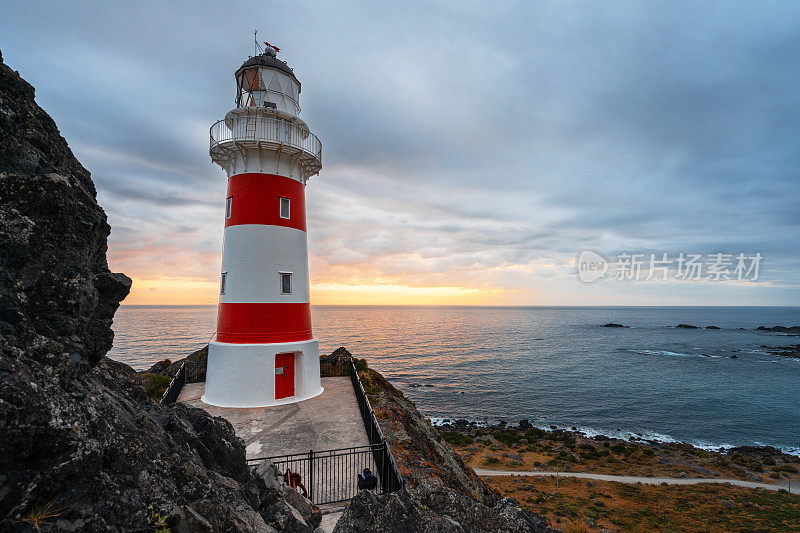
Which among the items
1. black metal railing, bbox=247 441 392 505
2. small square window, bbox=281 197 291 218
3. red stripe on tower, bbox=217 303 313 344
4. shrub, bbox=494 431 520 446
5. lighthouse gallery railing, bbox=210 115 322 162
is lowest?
shrub, bbox=494 431 520 446

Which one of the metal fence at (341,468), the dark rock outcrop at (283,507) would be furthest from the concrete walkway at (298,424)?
the dark rock outcrop at (283,507)

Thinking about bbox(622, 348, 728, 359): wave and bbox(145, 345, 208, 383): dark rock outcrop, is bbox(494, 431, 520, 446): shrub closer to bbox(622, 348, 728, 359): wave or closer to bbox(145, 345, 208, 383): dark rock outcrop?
bbox(145, 345, 208, 383): dark rock outcrop

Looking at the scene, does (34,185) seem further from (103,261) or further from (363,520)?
(363,520)

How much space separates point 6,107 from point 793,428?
159 ft

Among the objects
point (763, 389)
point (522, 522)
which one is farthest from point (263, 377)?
point (763, 389)

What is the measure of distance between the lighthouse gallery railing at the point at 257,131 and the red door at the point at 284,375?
8.00 m

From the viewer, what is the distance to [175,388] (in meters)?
14.6

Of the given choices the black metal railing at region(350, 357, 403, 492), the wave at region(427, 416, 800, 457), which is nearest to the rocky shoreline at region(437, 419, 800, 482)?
the wave at region(427, 416, 800, 457)

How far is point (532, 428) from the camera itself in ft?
101

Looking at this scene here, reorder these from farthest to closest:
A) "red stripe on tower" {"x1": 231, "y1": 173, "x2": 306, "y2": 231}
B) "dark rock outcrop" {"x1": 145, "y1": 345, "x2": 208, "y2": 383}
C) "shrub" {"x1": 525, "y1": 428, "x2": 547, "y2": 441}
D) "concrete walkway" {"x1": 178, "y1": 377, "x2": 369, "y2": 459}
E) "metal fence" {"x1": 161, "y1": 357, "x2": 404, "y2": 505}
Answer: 1. "shrub" {"x1": 525, "y1": 428, "x2": 547, "y2": 441}
2. "dark rock outcrop" {"x1": 145, "y1": 345, "x2": 208, "y2": 383}
3. "red stripe on tower" {"x1": 231, "y1": 173, "x2": 306, "y2": 231}
4. "concrete walkway" {"x1": 178, "y1": 377, "x2": 369, "y2": 459}
5. "metal fence" {"x1": 161, "y1": 357, "x2": 404, "y2": 505}

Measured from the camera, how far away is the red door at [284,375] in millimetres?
14203

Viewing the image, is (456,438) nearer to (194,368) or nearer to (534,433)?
(534,433)

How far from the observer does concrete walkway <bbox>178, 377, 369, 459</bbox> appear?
10453 mm

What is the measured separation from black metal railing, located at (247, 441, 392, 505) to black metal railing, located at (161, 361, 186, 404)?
18.1 ft
